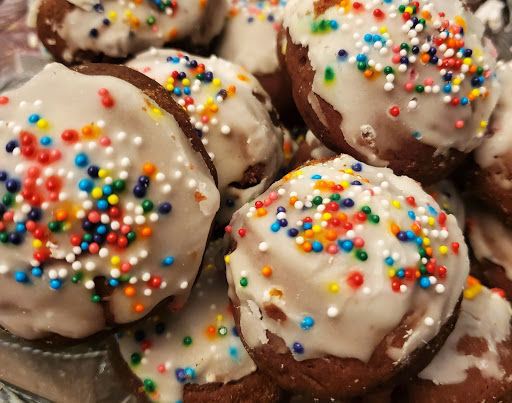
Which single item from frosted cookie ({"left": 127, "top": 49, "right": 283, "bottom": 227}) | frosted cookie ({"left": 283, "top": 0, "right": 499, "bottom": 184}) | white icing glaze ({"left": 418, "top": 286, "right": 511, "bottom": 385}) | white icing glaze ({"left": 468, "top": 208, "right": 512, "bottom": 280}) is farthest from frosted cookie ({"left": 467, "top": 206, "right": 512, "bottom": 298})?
frosted cookie ({"left": 127, "top": 49, "right": 283, "bottom": 227})

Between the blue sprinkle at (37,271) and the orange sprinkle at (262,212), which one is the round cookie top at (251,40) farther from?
the blue sprinkle at (37,271)

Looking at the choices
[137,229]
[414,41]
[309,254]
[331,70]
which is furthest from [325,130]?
[137,229]

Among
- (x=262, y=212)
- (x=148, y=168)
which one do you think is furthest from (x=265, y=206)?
(x=148, y=168)

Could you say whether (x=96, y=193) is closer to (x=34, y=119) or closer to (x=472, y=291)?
(x=34, y=119)

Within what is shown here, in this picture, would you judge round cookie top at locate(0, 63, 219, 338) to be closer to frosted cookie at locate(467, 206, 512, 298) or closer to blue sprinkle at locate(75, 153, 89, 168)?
blue sprinkle at locate(75, 153, 89, 168)

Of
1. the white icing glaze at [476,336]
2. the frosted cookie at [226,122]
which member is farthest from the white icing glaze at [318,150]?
the white icing glaze at [476,336]

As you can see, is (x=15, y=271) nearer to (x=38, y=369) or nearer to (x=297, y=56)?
(x=38, y=369)

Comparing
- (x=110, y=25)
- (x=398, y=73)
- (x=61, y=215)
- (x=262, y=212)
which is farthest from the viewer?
(x=110, y=25)
